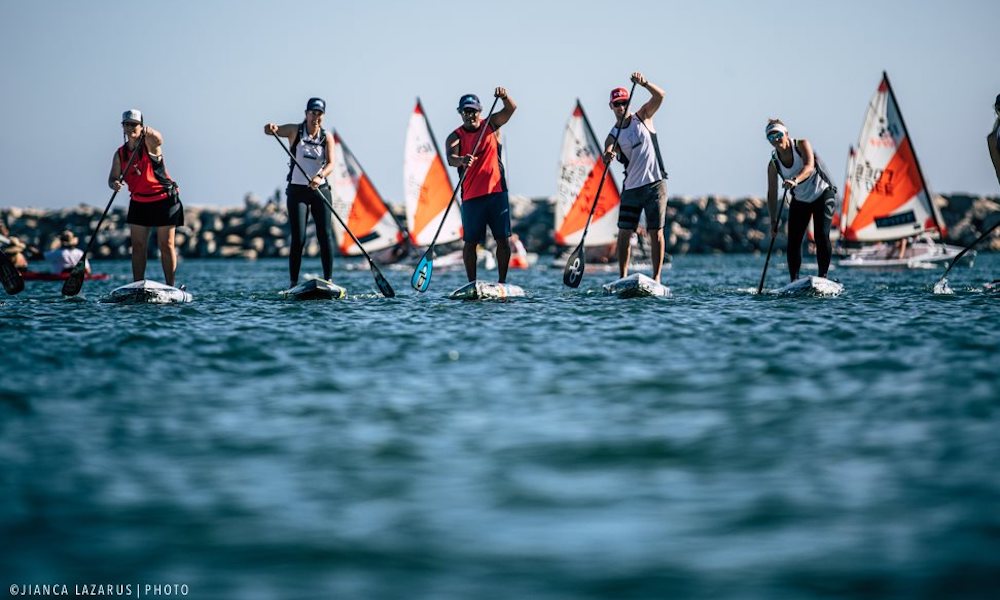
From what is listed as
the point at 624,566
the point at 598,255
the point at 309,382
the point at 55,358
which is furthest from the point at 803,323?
the point at 598,255

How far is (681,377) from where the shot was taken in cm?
621

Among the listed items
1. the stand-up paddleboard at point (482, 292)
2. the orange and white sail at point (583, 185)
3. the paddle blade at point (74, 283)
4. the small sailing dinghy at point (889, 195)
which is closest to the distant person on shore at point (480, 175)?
the stand-up paddleboard at point (482, 292)

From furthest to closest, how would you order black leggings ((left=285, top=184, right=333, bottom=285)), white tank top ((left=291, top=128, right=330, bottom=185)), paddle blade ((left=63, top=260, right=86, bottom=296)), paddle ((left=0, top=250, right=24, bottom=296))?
1. paddle blade ((left=63, top=260, right=86, bottom=296))
2. paddle ((left=0, top=250, right=24, bottom=296))
3. white tank top ((left=291, top=128, right=330, bottom=185))
4. black leggings ((left=285, top=184, right=333, bottom=285))

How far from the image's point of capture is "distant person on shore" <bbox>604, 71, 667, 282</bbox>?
12.7m

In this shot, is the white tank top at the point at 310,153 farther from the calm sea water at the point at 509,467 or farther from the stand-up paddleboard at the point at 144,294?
the calm sea water at the point at 509,467

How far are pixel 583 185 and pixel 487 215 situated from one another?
2069 cm

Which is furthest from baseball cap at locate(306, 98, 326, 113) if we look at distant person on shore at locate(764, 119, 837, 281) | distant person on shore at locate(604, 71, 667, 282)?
distant person on shore at locate(764, 119, 837, 281)

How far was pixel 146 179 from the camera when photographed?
12.0 meters

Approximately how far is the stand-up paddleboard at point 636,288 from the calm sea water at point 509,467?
16.0 feet

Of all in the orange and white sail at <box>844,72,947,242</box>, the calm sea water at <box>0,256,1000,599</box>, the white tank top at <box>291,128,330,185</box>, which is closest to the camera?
the calm sea water at <box>0,256,1000,599</box>

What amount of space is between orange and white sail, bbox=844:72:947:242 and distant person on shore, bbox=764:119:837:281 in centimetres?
1645

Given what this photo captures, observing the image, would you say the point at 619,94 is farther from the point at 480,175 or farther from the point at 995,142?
the point at 995,142

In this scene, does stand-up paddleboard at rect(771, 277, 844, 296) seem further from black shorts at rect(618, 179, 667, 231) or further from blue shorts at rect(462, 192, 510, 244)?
blue shorts at rect(462, 192, 510, 244)

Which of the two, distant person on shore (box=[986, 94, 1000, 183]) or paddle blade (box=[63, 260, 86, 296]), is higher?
distant person on shore (box=[986, 94, 1000, 183])
